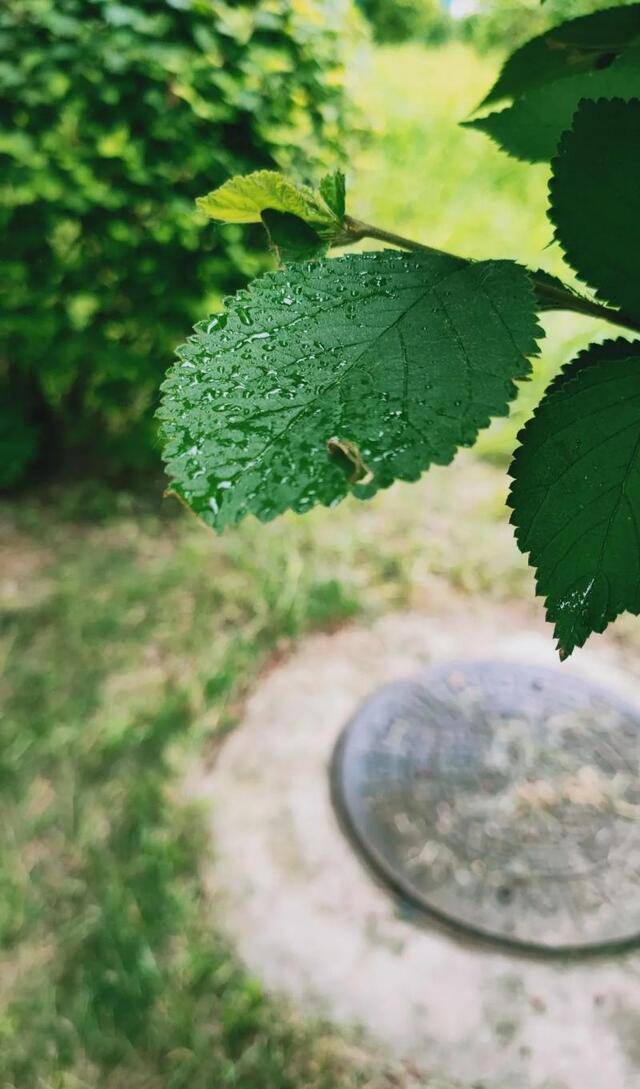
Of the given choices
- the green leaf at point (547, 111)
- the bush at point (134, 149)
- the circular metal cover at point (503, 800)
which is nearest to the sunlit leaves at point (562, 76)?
the green leaf at point (547, 111)

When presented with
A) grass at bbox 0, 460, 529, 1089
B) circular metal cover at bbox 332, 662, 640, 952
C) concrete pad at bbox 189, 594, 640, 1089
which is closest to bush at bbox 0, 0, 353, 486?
grass at bbox 0, 460, 529, 1089

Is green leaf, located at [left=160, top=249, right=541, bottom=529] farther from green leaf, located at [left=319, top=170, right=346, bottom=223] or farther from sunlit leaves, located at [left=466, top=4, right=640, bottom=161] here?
sunlit leaves, located at [left=466, top=4, right=640, bottom=161]

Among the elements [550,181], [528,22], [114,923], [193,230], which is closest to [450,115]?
[528,22]

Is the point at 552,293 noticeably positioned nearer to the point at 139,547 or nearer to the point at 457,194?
the point at 139,547

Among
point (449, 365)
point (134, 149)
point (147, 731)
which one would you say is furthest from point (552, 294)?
point (134, 149)

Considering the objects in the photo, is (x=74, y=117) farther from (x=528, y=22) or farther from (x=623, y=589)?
(x=528, y=22)

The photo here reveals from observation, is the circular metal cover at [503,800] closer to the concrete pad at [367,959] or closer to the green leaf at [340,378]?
the concrete pad at [367,959]

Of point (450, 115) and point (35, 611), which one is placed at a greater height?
point (450, 115)
